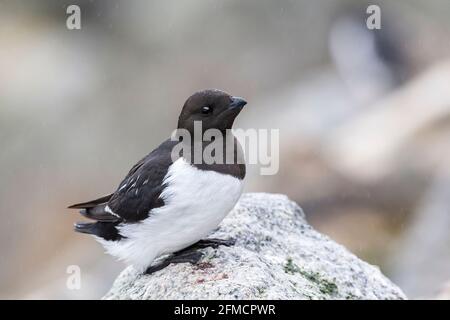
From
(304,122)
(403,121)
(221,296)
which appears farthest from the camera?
(304,122)

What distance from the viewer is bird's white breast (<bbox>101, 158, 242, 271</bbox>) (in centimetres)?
593

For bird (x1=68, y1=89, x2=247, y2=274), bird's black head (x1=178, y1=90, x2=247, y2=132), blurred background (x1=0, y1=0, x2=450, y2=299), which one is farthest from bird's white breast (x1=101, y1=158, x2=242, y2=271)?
blurred background (x1=0, y1=0, x2=450, y2=299)

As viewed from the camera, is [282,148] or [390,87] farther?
[390,87]

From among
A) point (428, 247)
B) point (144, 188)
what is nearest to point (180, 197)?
point (144, 188)

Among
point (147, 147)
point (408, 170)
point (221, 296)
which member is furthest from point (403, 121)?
point (221, 296)

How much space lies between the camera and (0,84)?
19.4m

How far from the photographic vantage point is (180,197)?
5.98 metres

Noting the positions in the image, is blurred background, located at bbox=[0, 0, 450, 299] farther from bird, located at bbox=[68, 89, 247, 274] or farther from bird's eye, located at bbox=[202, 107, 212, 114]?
bird's eye, located at bbox=[202, 107, 212, 114]

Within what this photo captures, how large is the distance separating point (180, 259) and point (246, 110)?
12.1 meters

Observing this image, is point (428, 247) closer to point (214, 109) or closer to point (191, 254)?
point (191, 254)

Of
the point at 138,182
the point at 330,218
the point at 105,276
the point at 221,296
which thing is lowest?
the point at 105,276

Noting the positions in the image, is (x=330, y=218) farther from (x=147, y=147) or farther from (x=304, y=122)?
(x=147, y=147)

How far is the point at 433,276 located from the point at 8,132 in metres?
10.9

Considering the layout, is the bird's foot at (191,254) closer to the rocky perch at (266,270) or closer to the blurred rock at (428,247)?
the rocky perch at (266,270)
